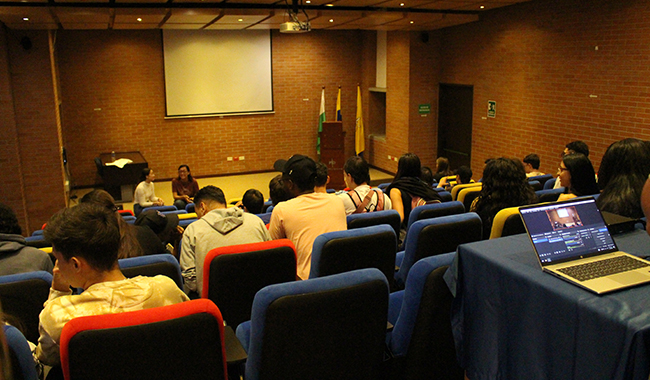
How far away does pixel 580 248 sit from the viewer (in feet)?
7.01

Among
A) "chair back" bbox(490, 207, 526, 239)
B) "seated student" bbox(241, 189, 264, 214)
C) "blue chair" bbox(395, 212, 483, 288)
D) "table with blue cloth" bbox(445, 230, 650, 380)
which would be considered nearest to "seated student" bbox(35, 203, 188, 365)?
"table with blue cloth" bbox(445, 230, 650, 380)

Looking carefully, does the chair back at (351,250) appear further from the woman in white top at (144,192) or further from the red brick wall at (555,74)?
the woman in white top at (144,192)

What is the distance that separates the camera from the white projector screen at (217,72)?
10.9 metres

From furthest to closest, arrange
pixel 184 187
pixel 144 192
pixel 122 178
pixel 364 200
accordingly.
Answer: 1. pixel 122 178
2. pixel 184 187
3. pixel 144 192
4. pixel 364 200

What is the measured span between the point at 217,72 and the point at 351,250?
9.20 meters

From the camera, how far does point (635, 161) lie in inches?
127

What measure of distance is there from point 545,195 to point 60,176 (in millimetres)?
7213

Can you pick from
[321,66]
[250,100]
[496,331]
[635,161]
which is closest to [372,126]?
[321,66]

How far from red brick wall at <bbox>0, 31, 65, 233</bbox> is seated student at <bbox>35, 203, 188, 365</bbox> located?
696 centimetres

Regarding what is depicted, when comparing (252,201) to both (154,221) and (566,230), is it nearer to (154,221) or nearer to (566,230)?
(154,221)

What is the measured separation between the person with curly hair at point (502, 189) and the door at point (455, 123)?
6747mm

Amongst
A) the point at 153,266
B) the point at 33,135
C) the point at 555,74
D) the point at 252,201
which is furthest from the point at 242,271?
the point at 555,74

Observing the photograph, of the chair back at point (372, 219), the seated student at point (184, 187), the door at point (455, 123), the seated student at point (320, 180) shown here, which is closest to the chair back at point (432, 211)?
the chair back at point (372, 219)

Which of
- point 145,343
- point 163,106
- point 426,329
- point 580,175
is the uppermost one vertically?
point 163,106
